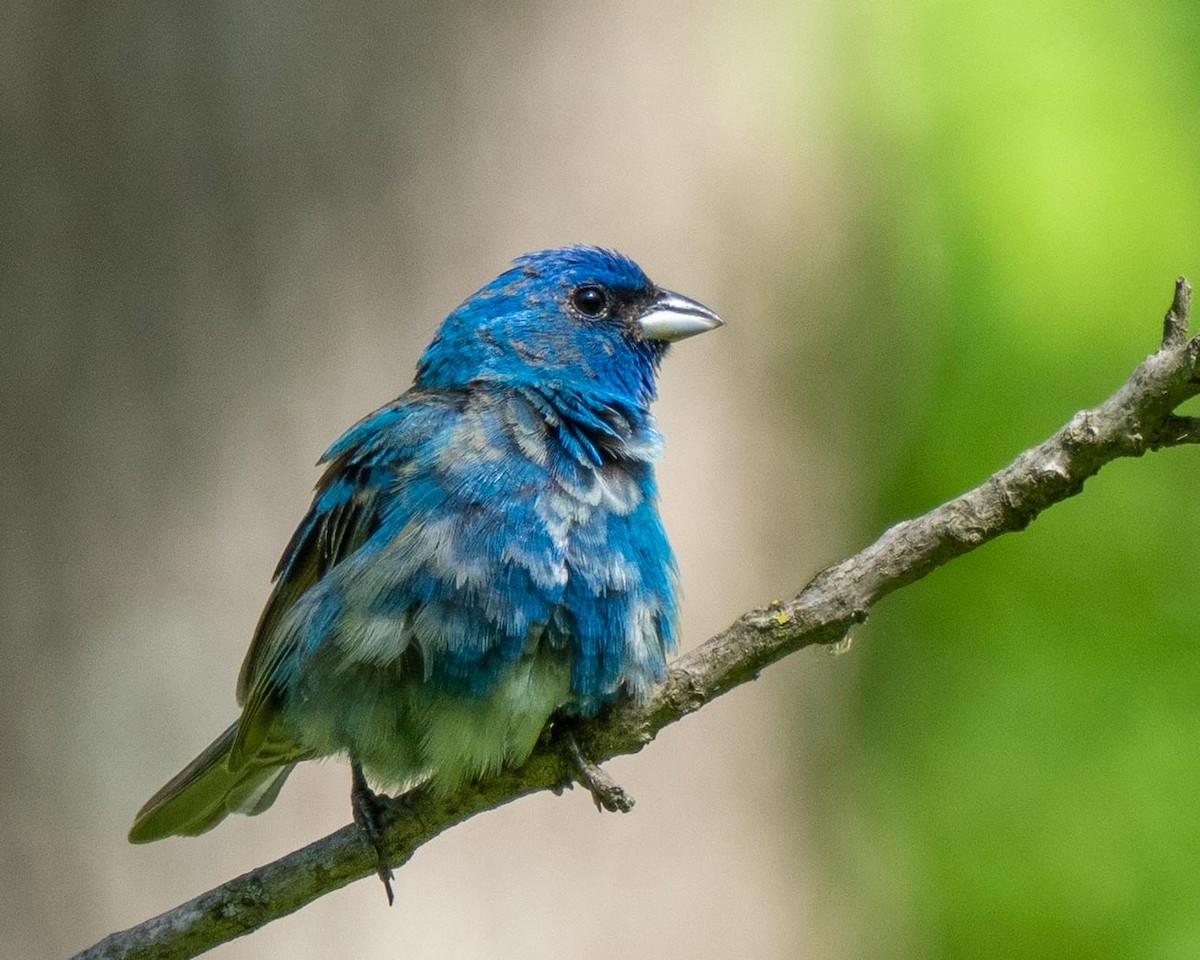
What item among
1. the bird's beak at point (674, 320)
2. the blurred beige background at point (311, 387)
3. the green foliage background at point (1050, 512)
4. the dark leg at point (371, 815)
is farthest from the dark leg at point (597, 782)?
the green foliage background at point (1050, 512)

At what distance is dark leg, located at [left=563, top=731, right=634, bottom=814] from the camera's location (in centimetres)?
269

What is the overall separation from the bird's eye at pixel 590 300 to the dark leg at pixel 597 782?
1185mm

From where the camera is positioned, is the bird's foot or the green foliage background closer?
the bird's foot

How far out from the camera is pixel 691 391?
4180 millimetres

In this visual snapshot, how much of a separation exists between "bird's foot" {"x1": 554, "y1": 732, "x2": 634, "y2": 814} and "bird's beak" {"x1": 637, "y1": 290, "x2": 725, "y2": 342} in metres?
1.17

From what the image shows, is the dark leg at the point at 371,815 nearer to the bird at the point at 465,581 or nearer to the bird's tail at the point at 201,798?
the bird at the point at 465,581

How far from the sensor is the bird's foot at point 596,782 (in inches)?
106

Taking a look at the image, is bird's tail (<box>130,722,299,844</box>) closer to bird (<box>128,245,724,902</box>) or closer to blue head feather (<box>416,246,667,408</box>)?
bird (<box>128,245,724,902</box>)

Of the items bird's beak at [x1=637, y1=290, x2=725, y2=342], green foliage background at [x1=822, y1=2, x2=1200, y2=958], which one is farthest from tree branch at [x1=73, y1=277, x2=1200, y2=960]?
green foliage background at [x1=822, y1=2, x2=1200, y2=958]

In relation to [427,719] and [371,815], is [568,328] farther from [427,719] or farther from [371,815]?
[371,815]

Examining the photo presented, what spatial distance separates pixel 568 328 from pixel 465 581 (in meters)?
A: 0.92

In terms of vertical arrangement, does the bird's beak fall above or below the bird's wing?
above

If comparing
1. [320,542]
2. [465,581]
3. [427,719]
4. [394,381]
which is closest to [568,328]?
[394,381]

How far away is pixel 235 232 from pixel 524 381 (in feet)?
2.97
